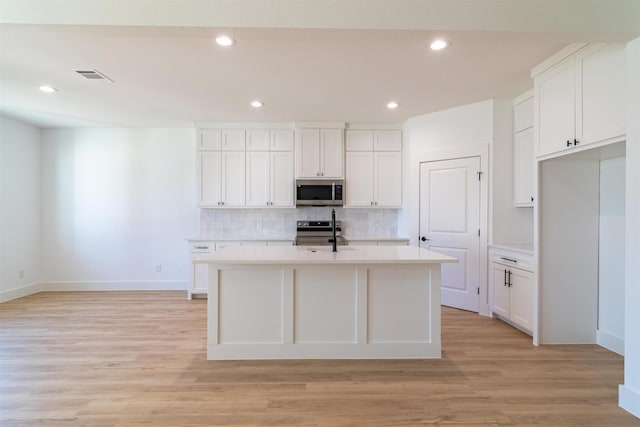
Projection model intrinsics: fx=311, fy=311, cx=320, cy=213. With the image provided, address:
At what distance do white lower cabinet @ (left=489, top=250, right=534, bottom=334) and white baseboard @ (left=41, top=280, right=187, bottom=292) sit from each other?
14.8ft

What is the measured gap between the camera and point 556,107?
2.71 meters

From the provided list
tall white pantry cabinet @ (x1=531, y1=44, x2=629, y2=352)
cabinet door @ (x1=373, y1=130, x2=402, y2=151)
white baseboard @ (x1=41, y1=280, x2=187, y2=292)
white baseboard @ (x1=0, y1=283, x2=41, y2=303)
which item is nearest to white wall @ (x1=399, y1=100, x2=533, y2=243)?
tall white pantry cabinet @ (x1=531, y1=44, x2=629, y2=352)

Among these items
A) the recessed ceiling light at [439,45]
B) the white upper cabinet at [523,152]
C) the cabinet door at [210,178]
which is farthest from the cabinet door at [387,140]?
the cabinet door at [210,178]

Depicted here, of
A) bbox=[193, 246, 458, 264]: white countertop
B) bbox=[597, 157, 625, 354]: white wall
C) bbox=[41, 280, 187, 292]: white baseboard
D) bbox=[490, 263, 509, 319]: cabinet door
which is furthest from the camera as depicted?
bbox=[41, 280, 187, 292]: white baseboard

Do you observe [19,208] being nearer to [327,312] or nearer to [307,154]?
[307,154]

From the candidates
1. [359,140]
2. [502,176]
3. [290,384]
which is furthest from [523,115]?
[290,384]

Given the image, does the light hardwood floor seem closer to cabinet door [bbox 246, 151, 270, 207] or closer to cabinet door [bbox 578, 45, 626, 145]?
cabinet door [bbox 578, 45, 626, 145]

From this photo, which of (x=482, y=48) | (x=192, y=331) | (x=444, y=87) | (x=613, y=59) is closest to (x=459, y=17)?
(x=482, y=48)

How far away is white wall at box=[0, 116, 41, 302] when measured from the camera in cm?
444

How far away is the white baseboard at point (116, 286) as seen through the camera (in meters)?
4.97

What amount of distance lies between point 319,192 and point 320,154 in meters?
0.58

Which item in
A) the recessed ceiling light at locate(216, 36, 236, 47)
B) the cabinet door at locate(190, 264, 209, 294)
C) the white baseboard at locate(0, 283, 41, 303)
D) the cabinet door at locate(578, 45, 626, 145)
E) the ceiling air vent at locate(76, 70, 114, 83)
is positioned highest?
the ceiling air vent at locate(76, 70, 114, 83)

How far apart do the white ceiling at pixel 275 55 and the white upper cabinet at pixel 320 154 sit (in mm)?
305

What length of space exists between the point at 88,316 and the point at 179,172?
239 cm
